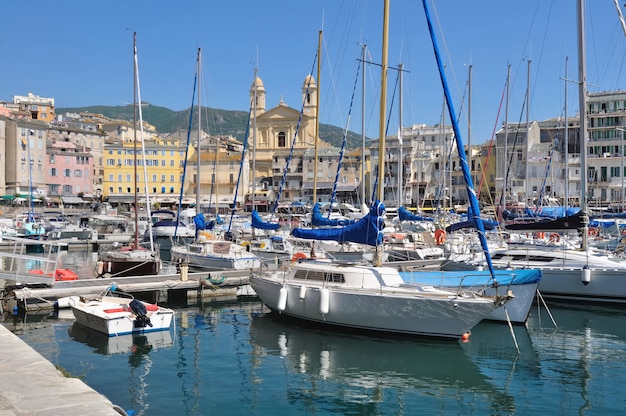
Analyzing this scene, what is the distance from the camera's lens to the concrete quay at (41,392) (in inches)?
385

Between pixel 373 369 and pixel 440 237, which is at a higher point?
pixel 440 237

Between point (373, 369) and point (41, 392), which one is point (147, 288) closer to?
point (373, 369)

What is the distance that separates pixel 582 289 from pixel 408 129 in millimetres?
87271

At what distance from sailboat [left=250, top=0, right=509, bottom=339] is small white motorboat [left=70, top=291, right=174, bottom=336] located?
4.06m

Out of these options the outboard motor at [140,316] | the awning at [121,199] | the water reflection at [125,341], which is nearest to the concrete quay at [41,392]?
the water reflection at [125,341]

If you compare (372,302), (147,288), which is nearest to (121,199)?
(147,288)

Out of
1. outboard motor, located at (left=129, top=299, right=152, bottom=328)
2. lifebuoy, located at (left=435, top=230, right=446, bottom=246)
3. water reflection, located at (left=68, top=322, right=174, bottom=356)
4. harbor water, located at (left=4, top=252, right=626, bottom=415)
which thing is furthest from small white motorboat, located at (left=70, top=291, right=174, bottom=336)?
lifebuoy, located at (left=435, top=230, right=446, bottom=246)

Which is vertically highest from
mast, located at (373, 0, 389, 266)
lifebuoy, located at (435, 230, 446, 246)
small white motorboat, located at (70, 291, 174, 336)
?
mast, located at (373, 0, 389, 266)

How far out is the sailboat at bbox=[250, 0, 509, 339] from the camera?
62.5 ft

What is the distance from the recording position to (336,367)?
688 inches

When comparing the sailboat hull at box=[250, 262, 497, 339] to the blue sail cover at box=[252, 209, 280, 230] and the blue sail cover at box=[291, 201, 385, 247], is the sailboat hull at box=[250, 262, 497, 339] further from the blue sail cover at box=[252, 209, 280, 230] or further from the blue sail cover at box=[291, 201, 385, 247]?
the blue sail cover at box=[252, 209, 280, 230]

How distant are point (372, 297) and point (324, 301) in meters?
1.66

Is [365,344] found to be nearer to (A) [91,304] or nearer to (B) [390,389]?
(B) [390,389]

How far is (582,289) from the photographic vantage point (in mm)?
26188
